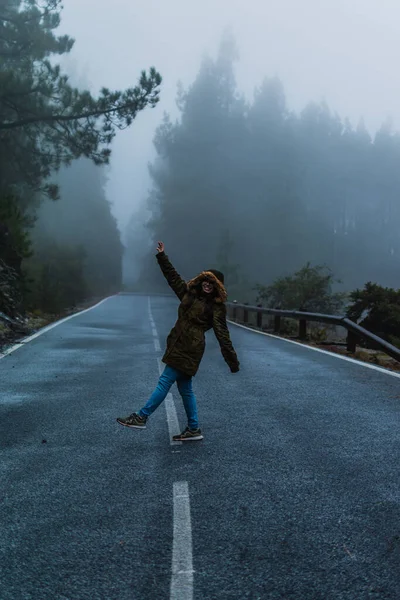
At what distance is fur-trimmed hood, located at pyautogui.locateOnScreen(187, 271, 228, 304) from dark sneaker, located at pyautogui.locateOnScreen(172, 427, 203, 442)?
1233 millimetres

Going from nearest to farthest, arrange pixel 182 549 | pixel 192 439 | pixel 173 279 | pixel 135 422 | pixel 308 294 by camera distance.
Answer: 1. pixel 182 549
2. pixel 192 439
3. pixel 135 422
4. pixel 173 279
5. pixel 308 294

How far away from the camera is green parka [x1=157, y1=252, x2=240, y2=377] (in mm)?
5406

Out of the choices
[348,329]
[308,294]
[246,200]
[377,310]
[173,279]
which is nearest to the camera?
[173,279]

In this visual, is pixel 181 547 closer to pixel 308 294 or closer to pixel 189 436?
pixel 189 436

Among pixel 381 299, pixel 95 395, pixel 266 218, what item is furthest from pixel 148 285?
pixel 95 395

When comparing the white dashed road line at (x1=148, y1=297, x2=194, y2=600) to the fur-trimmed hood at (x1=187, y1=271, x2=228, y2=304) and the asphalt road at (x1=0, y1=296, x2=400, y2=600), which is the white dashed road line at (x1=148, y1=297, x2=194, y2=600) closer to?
the asphalt road at (x1=0, y1=296, x2=400, y2=600)

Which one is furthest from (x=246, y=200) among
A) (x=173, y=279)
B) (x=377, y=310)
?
(x=173, y=279)

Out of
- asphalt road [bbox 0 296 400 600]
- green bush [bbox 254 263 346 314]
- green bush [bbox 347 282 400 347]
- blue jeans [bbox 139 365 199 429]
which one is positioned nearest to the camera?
asphalt road [bbox 0 296 400 600]

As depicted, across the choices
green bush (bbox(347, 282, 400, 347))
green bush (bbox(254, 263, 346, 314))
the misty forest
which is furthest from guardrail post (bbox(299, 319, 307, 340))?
the misty forest

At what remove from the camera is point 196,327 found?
5.43 m

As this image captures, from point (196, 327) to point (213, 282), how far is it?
0.45 meters

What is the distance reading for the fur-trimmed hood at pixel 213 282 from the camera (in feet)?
17.8

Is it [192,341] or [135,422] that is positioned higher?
[192,341]

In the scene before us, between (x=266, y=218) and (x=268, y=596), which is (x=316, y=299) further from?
(x=266, y=218)
